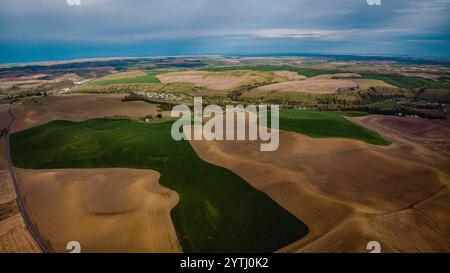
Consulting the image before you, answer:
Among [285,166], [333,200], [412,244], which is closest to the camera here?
[412,244]

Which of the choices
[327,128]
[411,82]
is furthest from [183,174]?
[411,82]

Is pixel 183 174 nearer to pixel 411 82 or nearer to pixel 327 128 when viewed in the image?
pixel 327 128

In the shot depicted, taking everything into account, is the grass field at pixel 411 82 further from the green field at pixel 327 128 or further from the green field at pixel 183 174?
the green field at pixel 183 174

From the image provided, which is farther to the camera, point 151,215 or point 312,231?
point 151,215

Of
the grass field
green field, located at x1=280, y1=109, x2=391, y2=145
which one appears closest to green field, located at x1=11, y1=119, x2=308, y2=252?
green field, located at x1=280, y1=109, x2=391, y2=145

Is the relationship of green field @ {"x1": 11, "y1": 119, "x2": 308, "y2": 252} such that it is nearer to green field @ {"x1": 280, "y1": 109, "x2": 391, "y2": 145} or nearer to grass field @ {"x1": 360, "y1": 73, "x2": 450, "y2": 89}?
green field @ {"x1": 280, "y1": 109, "x2": 391, "y2": 145}

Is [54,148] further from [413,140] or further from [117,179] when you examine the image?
[413,140]

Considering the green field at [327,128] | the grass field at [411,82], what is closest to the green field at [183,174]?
the green field at [327,128]
